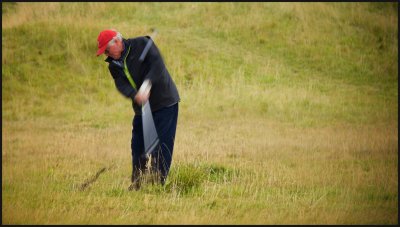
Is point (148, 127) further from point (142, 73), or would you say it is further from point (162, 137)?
point (142, 73)

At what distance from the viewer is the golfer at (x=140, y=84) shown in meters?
7.97

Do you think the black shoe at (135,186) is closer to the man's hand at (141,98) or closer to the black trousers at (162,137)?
the black trousers at (162,137)

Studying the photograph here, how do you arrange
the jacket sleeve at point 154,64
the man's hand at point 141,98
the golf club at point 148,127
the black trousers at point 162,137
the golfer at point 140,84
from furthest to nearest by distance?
1. the black trousers at point 162,137
2. the jacket sleeve at point 154,64
3. the golfer at point 140,84
4. the golf club at point 148,127
5. the man's hand at point 141,98

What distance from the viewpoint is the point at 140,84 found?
826cm

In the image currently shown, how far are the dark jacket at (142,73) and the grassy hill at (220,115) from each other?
992 mm

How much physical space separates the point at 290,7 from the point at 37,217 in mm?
21478

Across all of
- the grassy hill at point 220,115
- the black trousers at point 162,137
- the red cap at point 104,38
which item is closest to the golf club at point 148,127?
the black trousers at point 162,137

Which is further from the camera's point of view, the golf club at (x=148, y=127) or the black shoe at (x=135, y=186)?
the black shoe at (x=135, y=186)

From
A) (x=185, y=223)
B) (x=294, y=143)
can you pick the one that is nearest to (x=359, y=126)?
(x=294, y=143)

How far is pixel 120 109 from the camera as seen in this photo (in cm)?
1855

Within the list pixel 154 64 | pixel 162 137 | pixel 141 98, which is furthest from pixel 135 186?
pixel 154 64

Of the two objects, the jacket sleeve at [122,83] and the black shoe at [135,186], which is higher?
the jacket sleeve at [122,83]

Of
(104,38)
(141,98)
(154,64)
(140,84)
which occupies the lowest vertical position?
(141,98)

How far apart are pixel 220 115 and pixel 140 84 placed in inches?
373
